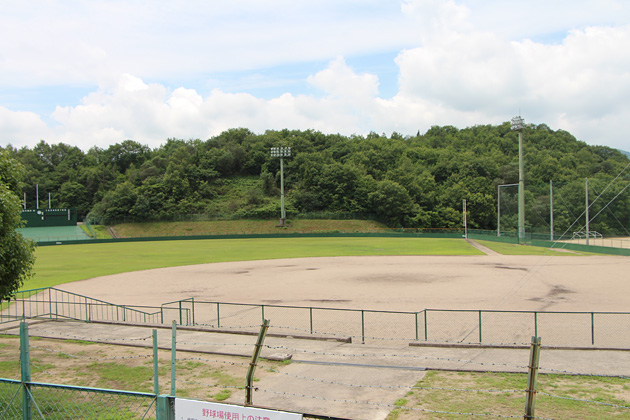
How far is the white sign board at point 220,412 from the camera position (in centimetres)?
641

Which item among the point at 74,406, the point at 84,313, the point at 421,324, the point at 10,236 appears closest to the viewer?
the point at 74,406

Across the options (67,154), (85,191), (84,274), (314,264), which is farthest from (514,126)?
(67,154)

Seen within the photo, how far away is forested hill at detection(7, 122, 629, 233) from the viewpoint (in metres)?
121

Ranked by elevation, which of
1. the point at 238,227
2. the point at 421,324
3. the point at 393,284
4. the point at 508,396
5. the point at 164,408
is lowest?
the point at 393,284

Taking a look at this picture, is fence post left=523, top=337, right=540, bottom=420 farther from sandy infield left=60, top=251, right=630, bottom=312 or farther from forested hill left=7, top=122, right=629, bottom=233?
forested hill left=7, top=122, right=629, bottom=233

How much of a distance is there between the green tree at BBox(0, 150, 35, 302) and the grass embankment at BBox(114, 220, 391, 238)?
3728 inches

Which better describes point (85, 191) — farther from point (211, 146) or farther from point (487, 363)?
point (487, 363)

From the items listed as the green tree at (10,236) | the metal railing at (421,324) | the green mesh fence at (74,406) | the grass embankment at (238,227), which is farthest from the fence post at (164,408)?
the grass embankment at (238,227)

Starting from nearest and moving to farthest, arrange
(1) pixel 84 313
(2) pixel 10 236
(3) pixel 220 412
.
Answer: (3) pixel 220 412 → (2) pixel 10 236 → (1) pixel 84 313

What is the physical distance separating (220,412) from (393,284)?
29.0 meters

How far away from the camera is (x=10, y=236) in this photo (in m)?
13.9

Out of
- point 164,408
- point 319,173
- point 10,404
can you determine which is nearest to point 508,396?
point 164,408

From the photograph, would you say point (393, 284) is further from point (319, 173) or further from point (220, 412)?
point (319, 173)

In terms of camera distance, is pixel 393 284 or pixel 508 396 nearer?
pixel 508 396
